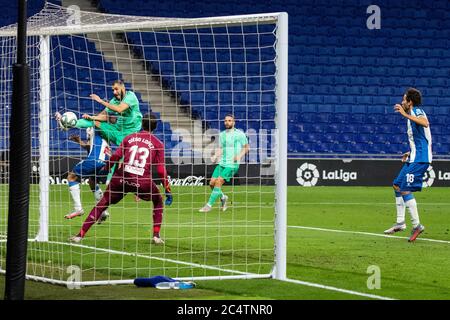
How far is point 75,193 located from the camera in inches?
603

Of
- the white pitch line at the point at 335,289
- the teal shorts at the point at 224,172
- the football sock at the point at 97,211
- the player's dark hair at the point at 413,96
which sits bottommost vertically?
the white pitch line at the point at 335,289

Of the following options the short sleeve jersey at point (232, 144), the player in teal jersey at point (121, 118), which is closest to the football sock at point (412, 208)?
the player in teal jersey at point (121, 118)

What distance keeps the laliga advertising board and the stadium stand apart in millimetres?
1171

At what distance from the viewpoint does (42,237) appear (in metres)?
13.0

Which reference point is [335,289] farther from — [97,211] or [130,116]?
[130,116]

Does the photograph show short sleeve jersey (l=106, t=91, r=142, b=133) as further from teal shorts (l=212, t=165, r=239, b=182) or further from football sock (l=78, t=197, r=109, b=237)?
teal shorts (l=212, t=165, r=239, b=182)

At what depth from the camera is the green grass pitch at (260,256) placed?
8.84 m

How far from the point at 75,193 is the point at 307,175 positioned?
13397mm

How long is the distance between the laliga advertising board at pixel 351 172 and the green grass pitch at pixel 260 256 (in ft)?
29.1

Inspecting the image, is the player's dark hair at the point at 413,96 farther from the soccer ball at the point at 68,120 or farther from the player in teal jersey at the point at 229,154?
the soccer ball at the point at 68,120

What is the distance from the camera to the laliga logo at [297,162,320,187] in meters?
27.8

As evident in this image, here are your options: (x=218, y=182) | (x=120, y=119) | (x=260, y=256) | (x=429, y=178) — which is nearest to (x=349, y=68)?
(x=429, y=178)

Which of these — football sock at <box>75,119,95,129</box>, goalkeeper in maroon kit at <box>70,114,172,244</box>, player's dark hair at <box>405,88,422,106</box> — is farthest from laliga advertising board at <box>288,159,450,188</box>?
goalkeeper in maroon kit at <box>70,114,172,244</box>

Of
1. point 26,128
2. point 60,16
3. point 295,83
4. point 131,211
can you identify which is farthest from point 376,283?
point 295,83
